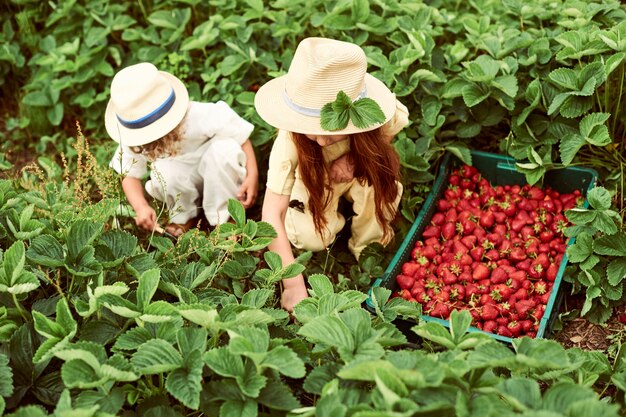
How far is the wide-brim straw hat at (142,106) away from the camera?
2553 mm

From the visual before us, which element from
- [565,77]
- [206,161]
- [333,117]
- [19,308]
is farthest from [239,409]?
[565,77]

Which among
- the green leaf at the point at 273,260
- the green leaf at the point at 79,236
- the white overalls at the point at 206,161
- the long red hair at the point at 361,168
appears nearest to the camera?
the green leaf at the point at 79,236

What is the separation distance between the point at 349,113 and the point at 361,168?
0.41 m

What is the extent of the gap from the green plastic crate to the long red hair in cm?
20

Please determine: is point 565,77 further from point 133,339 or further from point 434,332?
point 133,339

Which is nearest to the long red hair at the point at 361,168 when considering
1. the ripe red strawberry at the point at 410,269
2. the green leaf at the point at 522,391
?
the ripe red strawberry at the point at 410,269

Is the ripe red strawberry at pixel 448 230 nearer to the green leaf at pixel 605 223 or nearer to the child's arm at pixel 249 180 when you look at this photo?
the green leaf at pixel 605 223

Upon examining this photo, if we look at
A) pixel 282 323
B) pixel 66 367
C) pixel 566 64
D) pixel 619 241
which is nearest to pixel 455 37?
pixel 566 64

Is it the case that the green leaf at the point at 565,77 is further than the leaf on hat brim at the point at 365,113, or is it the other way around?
the green leaf at the point at 565,77

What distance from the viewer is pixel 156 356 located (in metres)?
1.50

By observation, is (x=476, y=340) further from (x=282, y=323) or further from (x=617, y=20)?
(x=617, y=20)

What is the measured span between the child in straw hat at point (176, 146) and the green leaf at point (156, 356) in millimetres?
1101

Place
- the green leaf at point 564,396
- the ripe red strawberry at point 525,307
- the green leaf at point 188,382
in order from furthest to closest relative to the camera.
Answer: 1. the ripe red strawberry at point 525,307
2. the green leaf at point 188,382
3. the green leaf at point 564,396

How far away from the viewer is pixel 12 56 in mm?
3748
